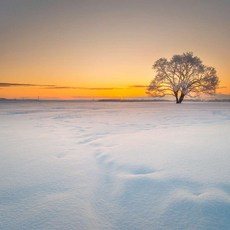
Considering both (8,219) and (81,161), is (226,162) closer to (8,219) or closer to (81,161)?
(81,161)

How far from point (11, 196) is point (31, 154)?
1.17 meters

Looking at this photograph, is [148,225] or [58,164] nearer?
[148,225]

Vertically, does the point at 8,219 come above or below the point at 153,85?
below

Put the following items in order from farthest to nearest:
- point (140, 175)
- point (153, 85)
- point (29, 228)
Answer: point (153, 85)
point (140, 175)
point (29, 228)

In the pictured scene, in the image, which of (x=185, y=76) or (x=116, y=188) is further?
(x=185, y=76)

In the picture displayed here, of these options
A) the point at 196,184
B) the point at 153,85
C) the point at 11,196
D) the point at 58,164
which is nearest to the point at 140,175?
the point at 196,184

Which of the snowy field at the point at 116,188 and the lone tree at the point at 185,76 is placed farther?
the lone tree at the point at 185,76

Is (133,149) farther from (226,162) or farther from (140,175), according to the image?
(226,162)

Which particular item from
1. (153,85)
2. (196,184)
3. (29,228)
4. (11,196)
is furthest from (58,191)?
(153,85)

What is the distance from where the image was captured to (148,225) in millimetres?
1126

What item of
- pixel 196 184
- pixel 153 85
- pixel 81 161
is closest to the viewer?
pixel 196 184

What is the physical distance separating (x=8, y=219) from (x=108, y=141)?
7.22 ft

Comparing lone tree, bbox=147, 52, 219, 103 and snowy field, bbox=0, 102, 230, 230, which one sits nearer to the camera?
snowy field, bbox=0, 102, 230, 230

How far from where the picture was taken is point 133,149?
9.03ft
